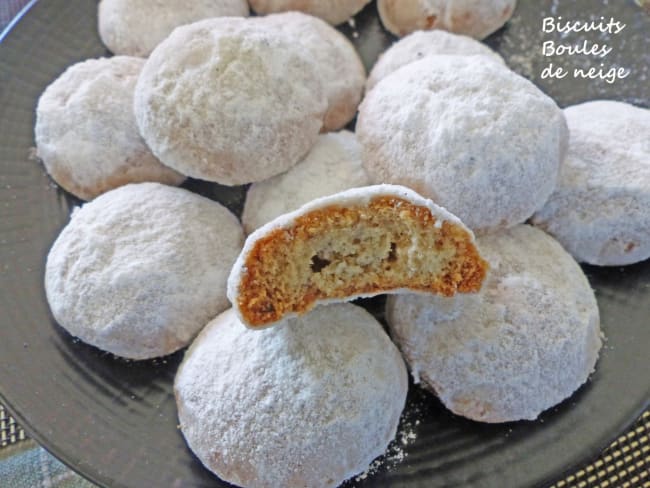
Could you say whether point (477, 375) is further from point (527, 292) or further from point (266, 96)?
point (266, 96)

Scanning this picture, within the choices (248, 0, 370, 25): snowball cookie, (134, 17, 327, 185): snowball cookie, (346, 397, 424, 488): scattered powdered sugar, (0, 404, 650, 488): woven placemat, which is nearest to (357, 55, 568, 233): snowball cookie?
(134, 17, 327, 185): snowball cookie

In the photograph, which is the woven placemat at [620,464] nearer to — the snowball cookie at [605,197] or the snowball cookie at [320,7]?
the snowball cookie at [605,197]

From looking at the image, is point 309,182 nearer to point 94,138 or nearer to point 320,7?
point 94,138

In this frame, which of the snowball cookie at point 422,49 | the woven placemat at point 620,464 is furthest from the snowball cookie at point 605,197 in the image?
the woven placemat at point 620,464

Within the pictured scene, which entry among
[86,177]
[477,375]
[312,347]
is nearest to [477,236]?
[477,375]

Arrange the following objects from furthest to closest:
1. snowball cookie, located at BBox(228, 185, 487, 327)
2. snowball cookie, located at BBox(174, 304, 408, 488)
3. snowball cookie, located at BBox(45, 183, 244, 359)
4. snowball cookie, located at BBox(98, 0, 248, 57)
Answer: snowball cookie, located at BBox(98, 0, 248, 57), snowball cookie, located at BBox(45, 183, 244, 359), snowball cookie, located at BBox(174, 304, 408, 488), snowball cookie, located at BBox(228, 185, 487, 327)

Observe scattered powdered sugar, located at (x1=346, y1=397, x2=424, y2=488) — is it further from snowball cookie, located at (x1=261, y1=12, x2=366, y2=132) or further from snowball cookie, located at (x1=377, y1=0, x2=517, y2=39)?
snowball cookie, located at (x1=377, y1=0, x2=517, y2=39)
